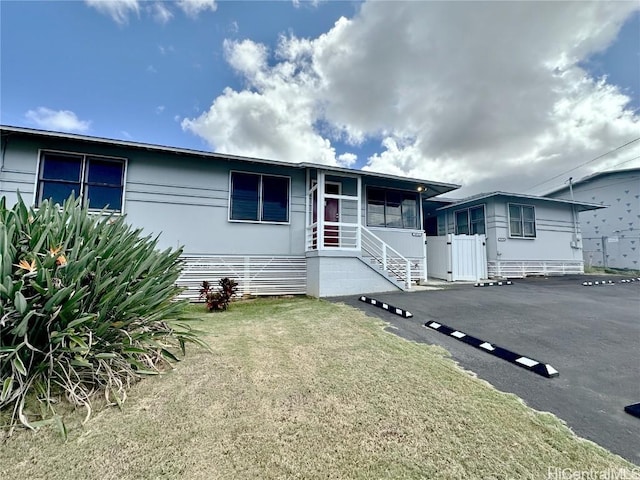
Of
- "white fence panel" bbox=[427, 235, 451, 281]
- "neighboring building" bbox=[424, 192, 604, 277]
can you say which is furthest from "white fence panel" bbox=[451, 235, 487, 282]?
"neighboring building" bbox=[424, 192, 604, 277]

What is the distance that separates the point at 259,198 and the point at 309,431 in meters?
7.66

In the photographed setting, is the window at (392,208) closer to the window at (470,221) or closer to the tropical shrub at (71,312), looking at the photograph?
the window at (470,221)

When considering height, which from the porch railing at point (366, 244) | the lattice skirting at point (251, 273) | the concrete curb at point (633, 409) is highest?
the porch railing at point (366, 244)

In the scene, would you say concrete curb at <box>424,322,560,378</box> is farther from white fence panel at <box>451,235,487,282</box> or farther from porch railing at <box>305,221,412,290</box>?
white fence panel at <box>451,235,487,282</box>

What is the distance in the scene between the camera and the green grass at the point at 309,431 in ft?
5.14

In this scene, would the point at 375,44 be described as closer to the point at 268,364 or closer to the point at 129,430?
the point at 268,364

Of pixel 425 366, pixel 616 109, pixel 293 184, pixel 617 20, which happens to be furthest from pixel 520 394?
pixel 616 109

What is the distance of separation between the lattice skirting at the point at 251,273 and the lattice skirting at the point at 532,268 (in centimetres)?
858

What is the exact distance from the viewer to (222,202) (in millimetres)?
8516

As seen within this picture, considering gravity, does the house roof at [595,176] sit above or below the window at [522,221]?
above

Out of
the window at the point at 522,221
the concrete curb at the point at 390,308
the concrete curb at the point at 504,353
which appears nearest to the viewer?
the concrete curb at the point at 504,353

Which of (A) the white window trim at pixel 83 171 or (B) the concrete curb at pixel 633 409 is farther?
(A) the white window trim at pixel 83 171

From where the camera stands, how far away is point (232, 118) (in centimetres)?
1303

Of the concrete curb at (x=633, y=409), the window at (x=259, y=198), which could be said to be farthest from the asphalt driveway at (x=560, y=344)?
the window at (x=259, y=198)
